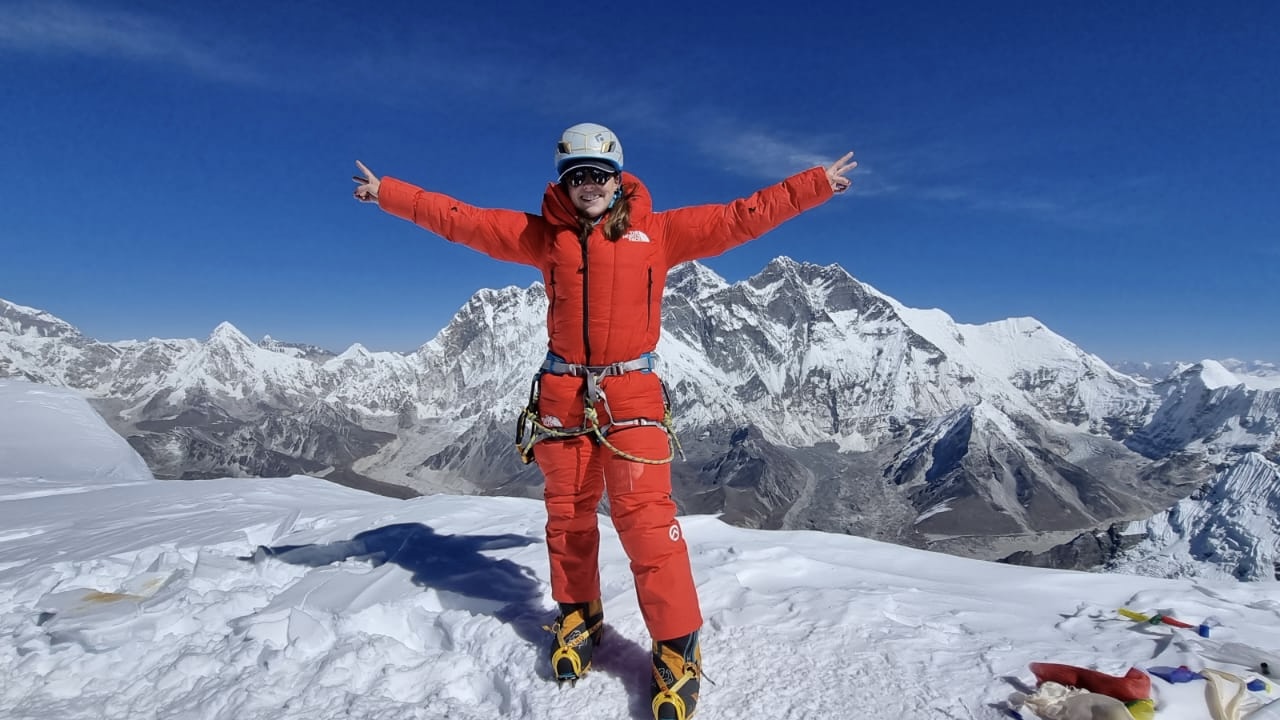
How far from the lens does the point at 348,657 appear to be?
536 centimetres

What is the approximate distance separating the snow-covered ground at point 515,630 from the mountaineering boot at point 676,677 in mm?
226

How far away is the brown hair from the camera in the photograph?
212 inches

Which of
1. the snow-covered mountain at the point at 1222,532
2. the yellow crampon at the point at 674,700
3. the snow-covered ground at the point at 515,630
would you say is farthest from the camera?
the snow-covered mountain at the point at 1222,532

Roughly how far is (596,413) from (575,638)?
1.83 m

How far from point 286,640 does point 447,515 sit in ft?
16.5

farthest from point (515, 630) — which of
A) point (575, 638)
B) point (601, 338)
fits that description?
point (601, 338)

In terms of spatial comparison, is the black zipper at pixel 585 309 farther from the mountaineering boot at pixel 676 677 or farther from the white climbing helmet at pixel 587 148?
the mountaineering boot at pixel 676 677

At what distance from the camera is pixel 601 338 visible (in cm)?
552

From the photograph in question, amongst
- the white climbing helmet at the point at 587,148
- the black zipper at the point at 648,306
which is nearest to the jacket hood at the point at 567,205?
the white climbing helmet at the point at 587,148

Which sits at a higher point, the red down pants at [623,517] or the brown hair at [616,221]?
the brown hair at [616,221]

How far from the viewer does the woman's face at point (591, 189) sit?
542cm

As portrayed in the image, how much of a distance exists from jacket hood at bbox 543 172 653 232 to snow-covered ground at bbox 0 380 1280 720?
3660 mm

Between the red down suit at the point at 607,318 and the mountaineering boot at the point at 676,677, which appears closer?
the mountaineering boot at the point at 676,677

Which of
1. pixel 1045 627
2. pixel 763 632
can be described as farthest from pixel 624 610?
pixel 1045 627
